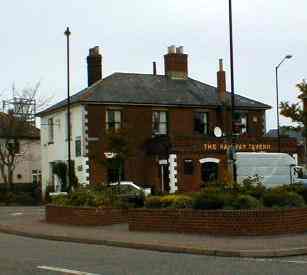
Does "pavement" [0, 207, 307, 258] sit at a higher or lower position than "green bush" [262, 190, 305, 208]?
lower

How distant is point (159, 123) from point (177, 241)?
35.1m

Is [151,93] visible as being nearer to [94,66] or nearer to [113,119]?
[113,119]

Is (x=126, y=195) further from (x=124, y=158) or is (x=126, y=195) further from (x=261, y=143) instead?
(x=261, y=143)

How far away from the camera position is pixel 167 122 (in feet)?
176

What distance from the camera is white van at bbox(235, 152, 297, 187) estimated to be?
38.6 metres

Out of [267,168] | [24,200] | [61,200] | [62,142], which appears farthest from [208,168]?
[61,200]

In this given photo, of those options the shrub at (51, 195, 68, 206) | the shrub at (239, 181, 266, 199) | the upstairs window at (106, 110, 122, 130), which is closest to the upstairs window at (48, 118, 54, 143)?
the upstairs window at (106, 110, 122, 130)

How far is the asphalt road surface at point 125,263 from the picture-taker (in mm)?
13227

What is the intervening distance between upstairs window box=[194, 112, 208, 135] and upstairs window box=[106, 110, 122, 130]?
609 centimetres

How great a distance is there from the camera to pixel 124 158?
48.9 m

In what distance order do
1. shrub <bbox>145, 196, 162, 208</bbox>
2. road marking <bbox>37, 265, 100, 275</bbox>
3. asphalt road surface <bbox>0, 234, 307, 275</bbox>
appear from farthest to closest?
1. shrub <bbox>145, 196, 162, 208</bbox>
2. asphalt road surface <bbox>0, 234, 307, 275</bbox>
3. road marking <bbox>37, 265, 100, 275</bbox>

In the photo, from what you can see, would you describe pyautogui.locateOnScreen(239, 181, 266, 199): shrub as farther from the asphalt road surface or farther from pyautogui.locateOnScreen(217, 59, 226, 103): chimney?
pyautogui.locateOnScreen(217, 59, 226, 103): chimney

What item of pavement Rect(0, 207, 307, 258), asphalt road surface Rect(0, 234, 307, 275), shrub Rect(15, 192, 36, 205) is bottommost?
asphalt road surface Rect(0, 234, 307, 275)

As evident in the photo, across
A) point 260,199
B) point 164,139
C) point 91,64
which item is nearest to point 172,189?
point 164,139
